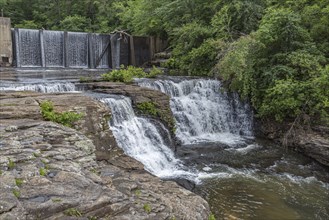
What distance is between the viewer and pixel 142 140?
8.66 meters

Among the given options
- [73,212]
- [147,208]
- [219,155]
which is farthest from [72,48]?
[73,212]

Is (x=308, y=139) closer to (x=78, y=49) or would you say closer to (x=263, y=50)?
(x=263, y=50)

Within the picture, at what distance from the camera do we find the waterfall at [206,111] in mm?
10992

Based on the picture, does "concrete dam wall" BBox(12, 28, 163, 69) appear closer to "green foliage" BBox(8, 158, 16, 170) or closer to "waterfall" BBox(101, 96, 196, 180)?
"waterfall" BBox(101, 96, 196, 180)

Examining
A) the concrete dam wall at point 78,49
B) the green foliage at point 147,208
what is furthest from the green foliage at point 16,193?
the concrete dam wall at point 78,49

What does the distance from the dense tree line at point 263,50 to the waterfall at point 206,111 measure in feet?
1.82

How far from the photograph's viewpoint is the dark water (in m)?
6.32

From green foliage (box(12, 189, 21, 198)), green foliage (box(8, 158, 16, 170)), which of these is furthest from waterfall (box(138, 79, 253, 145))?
green foliage (box(12, 189, 21, 198))

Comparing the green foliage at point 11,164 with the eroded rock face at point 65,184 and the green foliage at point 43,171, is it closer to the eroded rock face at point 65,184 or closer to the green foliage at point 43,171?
the eroded rock face at point 65,184

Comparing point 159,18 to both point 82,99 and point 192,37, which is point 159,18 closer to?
point 192,37

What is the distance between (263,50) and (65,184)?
10217mm

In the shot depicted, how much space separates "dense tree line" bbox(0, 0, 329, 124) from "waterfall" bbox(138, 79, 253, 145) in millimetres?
555

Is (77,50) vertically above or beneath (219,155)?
above

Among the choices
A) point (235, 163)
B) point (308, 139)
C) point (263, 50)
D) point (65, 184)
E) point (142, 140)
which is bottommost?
point (235, 163)
